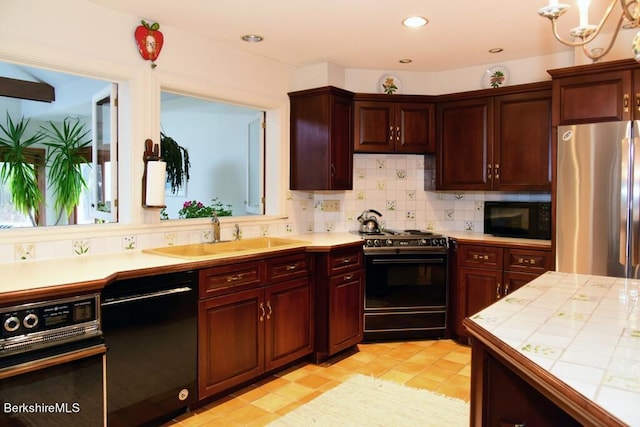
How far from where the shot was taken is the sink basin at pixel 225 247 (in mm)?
2864

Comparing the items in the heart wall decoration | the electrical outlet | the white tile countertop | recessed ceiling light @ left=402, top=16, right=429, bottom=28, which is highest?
recessed ceiling light @ left=402, top=16, right=429, bottom=28

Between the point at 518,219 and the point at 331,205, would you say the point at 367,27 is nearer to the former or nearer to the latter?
the point at 331,205

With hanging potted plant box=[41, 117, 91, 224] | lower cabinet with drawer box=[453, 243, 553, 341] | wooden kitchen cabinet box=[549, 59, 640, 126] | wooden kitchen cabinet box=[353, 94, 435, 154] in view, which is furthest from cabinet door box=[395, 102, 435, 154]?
hanging potted plant box=[41, 117, 91, 224]

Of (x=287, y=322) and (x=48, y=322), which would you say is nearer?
(x=48, y=322)

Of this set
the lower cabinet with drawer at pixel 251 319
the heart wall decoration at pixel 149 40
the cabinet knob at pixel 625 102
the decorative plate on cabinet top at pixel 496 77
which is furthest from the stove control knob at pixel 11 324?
the decorative plate on cabinet top at pixel 496 77

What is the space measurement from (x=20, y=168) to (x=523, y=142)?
3.63m

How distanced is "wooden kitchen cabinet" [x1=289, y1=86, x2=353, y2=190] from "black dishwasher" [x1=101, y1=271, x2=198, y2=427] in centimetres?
165

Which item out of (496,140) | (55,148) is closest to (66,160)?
(55,148)

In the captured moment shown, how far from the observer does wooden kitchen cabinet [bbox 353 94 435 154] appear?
402 cm

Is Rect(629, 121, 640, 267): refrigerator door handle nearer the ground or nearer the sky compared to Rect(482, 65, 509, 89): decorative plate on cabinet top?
nearer the ground

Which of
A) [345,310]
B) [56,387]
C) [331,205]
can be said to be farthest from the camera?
[331,205]

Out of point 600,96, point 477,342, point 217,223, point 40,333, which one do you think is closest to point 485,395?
point 477,342

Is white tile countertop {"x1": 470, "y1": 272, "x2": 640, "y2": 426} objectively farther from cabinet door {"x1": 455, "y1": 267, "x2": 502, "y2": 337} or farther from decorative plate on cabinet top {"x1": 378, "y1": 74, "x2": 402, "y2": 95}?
decorative plate on cabinet top {"x1": 378, "y1": 74, "x2": 402, "y2": 95}

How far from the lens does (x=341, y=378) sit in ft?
10.2
